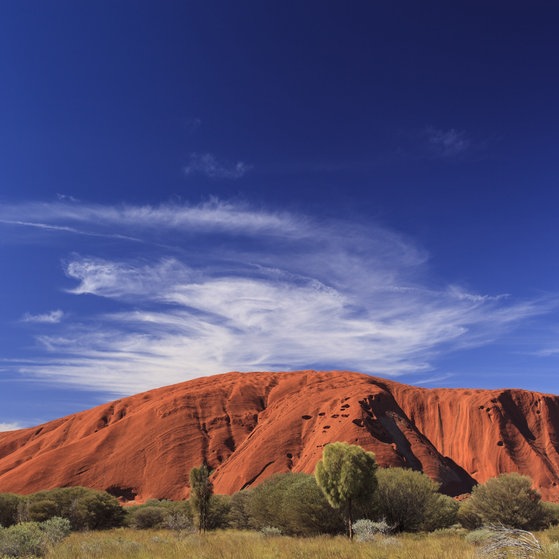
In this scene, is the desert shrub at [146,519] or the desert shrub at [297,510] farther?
the desert shrub at [146,519]

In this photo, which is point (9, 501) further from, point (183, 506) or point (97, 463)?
point (97, 463)

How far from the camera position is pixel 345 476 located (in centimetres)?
2264

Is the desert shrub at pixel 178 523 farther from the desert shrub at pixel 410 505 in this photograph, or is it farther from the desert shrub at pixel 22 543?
the desert shrub at pixel 22 543

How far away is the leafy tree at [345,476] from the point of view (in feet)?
74.4

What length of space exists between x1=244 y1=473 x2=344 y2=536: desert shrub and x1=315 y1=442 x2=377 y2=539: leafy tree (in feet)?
9.63

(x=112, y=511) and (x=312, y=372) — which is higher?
(x=312, y=372)

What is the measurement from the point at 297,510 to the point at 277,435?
40586 mm

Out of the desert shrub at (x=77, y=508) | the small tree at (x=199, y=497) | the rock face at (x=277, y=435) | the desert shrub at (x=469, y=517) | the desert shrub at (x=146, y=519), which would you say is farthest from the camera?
the rock face at (x=277, y=435)

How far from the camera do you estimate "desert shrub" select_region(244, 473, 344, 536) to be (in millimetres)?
26172

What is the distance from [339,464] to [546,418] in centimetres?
8007

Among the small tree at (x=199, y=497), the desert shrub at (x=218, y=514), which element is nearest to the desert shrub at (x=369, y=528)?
the small tree at (x=199, y=497)

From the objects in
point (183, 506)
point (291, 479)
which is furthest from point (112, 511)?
point (291, 479)

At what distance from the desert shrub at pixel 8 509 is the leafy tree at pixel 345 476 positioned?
24566mm

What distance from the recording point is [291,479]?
105 feet
